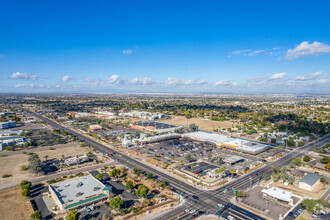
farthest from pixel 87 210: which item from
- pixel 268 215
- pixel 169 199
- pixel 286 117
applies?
pixel 286 117

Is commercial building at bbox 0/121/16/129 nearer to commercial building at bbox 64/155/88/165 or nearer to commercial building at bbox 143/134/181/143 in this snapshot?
commercial building at bbox 64/155/88/165

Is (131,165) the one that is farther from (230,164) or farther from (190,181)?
(230,164)

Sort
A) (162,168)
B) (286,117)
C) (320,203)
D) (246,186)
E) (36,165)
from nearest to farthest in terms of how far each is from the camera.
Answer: (320,203), (246,186), (36,165), (162,168), (286,117)

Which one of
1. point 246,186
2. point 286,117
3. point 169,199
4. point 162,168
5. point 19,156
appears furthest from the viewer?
point 286,117

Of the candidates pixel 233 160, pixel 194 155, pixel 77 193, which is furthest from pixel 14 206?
pixel 233 160

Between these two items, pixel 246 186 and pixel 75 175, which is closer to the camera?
pixel 246 186

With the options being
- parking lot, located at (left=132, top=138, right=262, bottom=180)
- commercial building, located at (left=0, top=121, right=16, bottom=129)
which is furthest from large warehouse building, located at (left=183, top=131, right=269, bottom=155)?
commercial building, located at (left=0, top=121, right=16, bottom=129)

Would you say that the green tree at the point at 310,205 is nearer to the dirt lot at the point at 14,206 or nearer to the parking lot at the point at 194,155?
the parking lot at the point at 194,155
